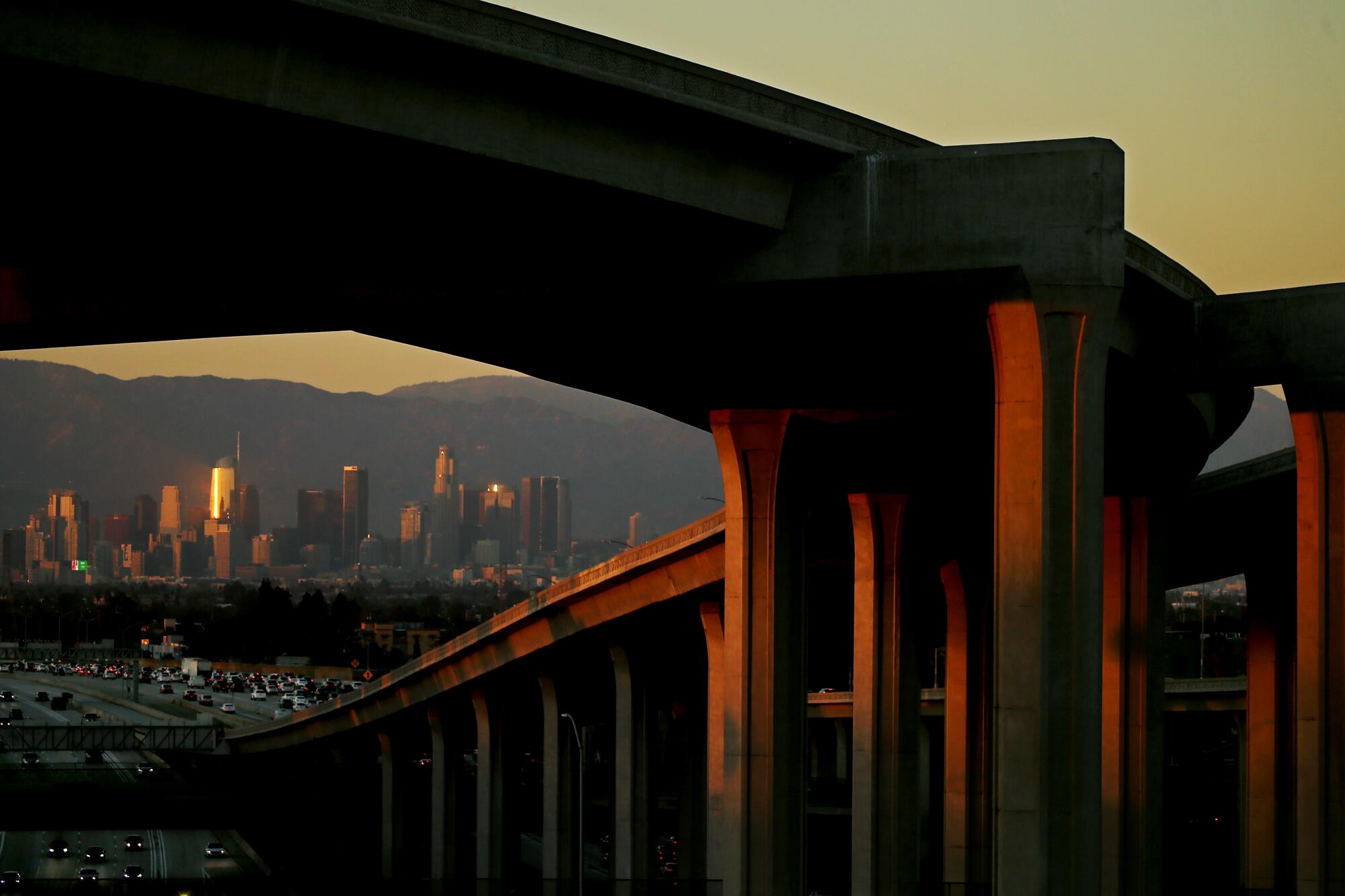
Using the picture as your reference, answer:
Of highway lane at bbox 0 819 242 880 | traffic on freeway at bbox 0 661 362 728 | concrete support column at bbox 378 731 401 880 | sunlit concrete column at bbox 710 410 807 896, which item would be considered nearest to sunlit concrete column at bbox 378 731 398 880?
concrete support column at bbox 378 731 401 880

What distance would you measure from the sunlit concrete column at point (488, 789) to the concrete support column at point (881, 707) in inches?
1160

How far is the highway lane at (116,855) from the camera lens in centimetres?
7759

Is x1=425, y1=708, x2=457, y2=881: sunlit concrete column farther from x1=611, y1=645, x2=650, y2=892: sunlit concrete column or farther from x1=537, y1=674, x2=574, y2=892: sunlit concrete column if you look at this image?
x1=611, y1=645, x2=650, y2=892: sunlit concrete column

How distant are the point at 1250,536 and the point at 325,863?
53.4m

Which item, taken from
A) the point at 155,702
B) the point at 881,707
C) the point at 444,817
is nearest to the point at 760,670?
the point at 881,707

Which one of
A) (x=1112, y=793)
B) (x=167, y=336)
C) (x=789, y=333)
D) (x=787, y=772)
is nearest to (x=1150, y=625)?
(x=1112, y=793)

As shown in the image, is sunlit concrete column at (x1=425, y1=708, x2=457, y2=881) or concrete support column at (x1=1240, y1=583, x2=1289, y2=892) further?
sunlit concrete column at (x1=425, y1=708, x2=457, y2=881)

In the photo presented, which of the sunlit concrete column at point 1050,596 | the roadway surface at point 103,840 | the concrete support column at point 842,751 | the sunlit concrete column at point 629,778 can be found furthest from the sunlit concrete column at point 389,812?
the sunlit concrete column at point 1050,596

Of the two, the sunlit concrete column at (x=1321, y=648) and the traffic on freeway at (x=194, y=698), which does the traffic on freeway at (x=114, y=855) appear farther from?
the sunlit concrete column at (x=1321, y=648)

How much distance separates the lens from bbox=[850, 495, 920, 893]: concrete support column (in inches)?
1999

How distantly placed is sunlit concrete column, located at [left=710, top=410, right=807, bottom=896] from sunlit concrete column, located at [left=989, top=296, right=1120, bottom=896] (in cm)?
1601

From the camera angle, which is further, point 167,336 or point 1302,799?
point 1302,799

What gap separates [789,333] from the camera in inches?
1198

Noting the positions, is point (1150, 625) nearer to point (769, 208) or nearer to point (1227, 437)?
point (1227, 437)
